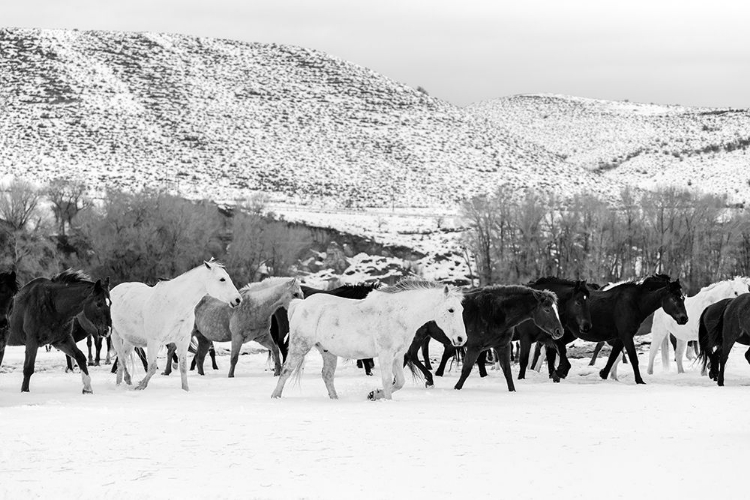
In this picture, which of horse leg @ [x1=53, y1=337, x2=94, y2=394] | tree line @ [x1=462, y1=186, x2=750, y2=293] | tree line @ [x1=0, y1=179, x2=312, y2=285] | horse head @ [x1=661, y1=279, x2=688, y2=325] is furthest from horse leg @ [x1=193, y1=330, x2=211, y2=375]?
tree line @ [x1=462, y1=186, x2=750, y2=293]

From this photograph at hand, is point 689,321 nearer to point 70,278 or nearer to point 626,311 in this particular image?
point 626,311

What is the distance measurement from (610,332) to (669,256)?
46156 millimetres

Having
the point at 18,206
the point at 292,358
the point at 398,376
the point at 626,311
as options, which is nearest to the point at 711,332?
the point at 626,311

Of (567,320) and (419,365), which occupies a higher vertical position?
(567,320)

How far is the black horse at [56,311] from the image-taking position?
1509cm

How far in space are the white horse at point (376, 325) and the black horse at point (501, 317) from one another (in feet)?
6.34

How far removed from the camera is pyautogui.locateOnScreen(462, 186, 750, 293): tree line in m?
62.3

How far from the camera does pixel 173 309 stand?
15.7 meters

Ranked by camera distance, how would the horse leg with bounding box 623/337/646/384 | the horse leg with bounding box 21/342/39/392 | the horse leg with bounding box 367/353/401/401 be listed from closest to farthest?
Result: 1. the horse leg with bounding box 367/353/401/401
2. the horse leg with bounding box 21/342/39/392
3. the horse leg with bounding box 623/337/646/384

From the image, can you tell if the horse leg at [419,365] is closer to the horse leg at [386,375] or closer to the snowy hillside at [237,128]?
the horse leg at [386,375]

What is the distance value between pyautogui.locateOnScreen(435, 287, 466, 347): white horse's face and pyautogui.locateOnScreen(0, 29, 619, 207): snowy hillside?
77.1m

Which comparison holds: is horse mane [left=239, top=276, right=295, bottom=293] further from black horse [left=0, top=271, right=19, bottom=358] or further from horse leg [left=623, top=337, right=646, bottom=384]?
black horse [left=0, top=271, right=19, bottom=358]

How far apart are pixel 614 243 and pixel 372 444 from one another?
56.1 m

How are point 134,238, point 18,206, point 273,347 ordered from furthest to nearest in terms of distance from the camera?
point 18,206 → point 134,238 → point 273,347
